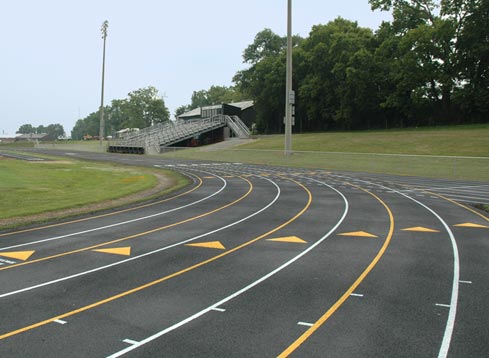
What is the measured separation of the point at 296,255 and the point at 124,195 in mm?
12059

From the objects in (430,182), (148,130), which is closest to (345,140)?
(430,182)

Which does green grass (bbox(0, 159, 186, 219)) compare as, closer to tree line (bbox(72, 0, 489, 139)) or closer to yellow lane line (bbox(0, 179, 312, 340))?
yellow lane line (bbox(0, 179, 312, 340))

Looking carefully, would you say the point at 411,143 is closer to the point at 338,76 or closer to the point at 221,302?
the point at 338,76

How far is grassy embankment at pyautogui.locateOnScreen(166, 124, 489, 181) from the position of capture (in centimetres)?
2892

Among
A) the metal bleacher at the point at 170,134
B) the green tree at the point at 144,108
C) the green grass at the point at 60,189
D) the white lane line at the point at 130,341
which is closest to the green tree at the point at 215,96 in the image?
the green tree at the point at 144,108

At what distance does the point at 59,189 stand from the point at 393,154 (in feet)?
83.6

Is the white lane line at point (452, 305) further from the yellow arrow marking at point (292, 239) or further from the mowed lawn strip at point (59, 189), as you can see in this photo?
the mowed lawn strip at point (59, 189)

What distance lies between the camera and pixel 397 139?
48.3 m

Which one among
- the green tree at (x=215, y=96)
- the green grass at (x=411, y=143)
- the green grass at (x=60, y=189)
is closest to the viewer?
the green grass at (x=60, y=189)

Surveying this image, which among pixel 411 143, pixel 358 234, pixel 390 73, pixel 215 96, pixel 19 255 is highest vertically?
pixel 215 96

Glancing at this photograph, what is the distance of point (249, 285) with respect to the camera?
787 centimetres

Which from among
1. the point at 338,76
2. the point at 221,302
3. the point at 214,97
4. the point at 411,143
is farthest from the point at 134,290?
the point at 214,97

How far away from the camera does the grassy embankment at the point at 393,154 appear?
2892cm

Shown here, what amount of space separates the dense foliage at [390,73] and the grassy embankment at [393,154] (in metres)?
7.47
